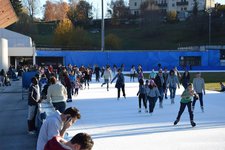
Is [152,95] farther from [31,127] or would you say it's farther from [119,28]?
[119,28]

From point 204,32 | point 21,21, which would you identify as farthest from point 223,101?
point 204,32

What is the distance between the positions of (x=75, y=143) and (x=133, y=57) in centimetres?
5587

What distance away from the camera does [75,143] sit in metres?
4.70

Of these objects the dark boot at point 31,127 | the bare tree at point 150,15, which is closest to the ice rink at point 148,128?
the dark boot at point 31,127

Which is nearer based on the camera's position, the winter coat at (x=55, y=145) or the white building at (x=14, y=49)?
the winter coat at (x=55, y=145)

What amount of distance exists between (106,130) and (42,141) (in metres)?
6.37

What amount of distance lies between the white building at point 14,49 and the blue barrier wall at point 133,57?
7.84 feet

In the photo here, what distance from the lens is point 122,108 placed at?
58.9 feet

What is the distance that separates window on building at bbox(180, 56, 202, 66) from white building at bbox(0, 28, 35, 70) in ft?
66.2

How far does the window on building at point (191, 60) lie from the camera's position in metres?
61.8

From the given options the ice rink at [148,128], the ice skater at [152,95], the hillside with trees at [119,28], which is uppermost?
the hillside with trees at [119,28]

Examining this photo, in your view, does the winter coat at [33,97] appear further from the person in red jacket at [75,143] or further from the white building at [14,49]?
the white building at [14,49]

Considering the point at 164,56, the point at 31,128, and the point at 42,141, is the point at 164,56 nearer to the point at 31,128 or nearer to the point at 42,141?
the point at 31,128

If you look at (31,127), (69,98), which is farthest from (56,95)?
(69,98)
